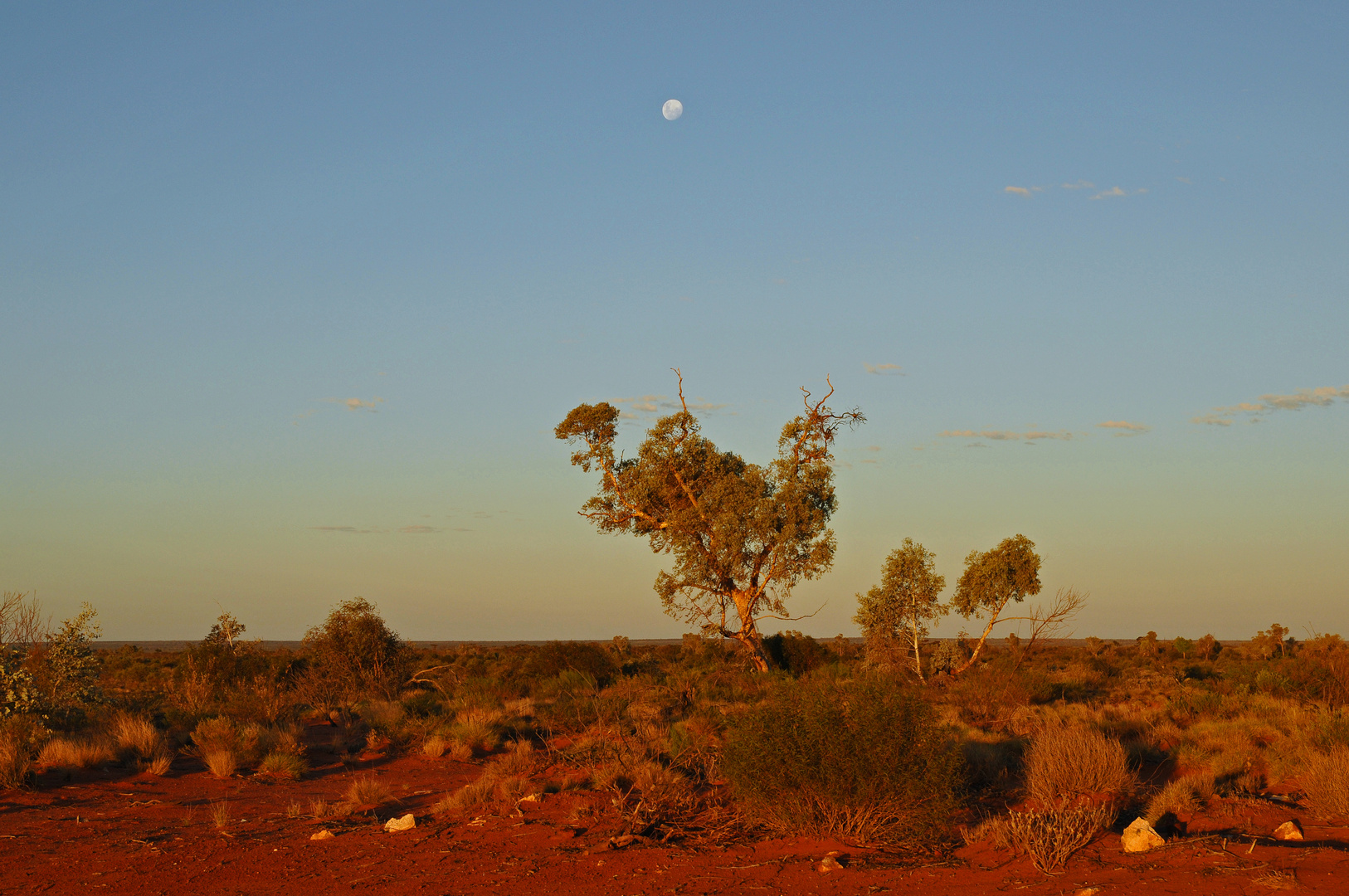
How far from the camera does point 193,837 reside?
33.3 feet

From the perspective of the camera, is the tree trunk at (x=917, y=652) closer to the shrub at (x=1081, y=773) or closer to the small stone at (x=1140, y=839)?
the shrub at (x=1081, y=773)

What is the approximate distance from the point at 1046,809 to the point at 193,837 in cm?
889

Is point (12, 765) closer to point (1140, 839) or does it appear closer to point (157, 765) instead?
point (157, 765)

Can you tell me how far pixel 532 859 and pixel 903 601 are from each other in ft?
67.5

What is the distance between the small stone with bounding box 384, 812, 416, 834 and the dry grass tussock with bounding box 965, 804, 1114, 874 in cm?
584

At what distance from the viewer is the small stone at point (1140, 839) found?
27.7 feet

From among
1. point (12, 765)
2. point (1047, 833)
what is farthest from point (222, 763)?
point (1047, 833)

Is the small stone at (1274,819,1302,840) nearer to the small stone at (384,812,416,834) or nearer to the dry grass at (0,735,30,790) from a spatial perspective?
the small stone at (384,812,416,834)

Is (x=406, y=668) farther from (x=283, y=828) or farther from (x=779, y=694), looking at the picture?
(x=779, y=694)

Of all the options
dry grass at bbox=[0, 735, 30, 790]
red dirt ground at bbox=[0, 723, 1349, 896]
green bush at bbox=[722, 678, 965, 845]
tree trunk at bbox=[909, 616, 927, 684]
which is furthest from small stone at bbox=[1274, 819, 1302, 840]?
tree trunk at bbox=[909, 616, 927, 684]

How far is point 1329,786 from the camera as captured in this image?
10.2 m

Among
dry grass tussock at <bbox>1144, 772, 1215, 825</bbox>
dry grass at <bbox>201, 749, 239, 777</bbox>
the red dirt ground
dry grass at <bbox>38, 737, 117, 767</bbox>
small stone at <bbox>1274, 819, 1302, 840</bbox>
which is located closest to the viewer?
the red dirt ground

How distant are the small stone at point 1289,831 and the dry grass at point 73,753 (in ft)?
49.3

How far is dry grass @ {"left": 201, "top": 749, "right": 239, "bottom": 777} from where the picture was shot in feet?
46.9
